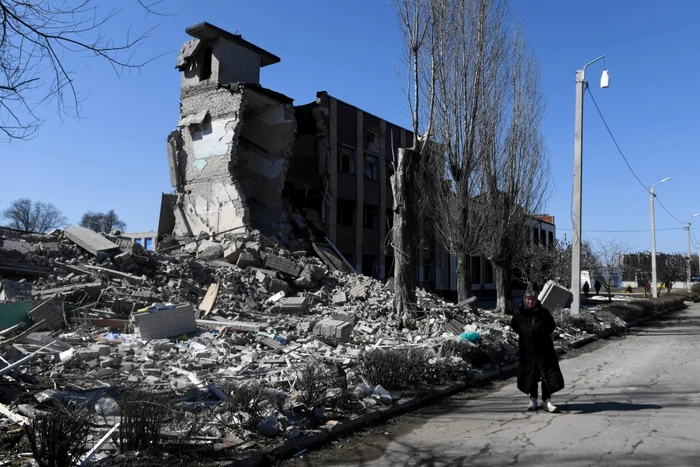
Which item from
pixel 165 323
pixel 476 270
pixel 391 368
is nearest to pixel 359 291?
pixel 165 323

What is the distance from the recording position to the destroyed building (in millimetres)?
23359

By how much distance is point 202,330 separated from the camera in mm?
11859

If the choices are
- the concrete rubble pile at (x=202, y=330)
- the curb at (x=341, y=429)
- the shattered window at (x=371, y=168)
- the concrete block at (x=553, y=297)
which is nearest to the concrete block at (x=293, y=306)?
the concrete rubble pile at (x=202, y=330)

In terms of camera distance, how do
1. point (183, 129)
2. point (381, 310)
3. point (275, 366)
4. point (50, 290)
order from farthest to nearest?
point (183, 129)
point (381, 310)
point (50, 290)
point (275, 366)

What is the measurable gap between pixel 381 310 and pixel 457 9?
34.6 ft

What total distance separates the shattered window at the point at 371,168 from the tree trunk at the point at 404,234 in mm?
17464

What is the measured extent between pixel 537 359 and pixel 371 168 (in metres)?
25.5

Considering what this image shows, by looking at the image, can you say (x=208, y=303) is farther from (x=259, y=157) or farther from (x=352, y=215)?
(x=352, y=215)

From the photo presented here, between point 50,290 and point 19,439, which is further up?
point 50,290

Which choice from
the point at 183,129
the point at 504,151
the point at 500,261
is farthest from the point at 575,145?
the point at 183,129

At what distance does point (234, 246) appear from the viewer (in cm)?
2045

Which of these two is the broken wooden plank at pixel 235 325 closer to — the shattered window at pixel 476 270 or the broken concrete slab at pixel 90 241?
the broken concrete slab at pixel 90 241

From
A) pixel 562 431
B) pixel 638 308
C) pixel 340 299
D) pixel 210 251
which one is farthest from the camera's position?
pixel 638 308

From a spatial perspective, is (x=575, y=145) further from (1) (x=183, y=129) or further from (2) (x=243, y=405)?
(1) (x=183, y=129)
